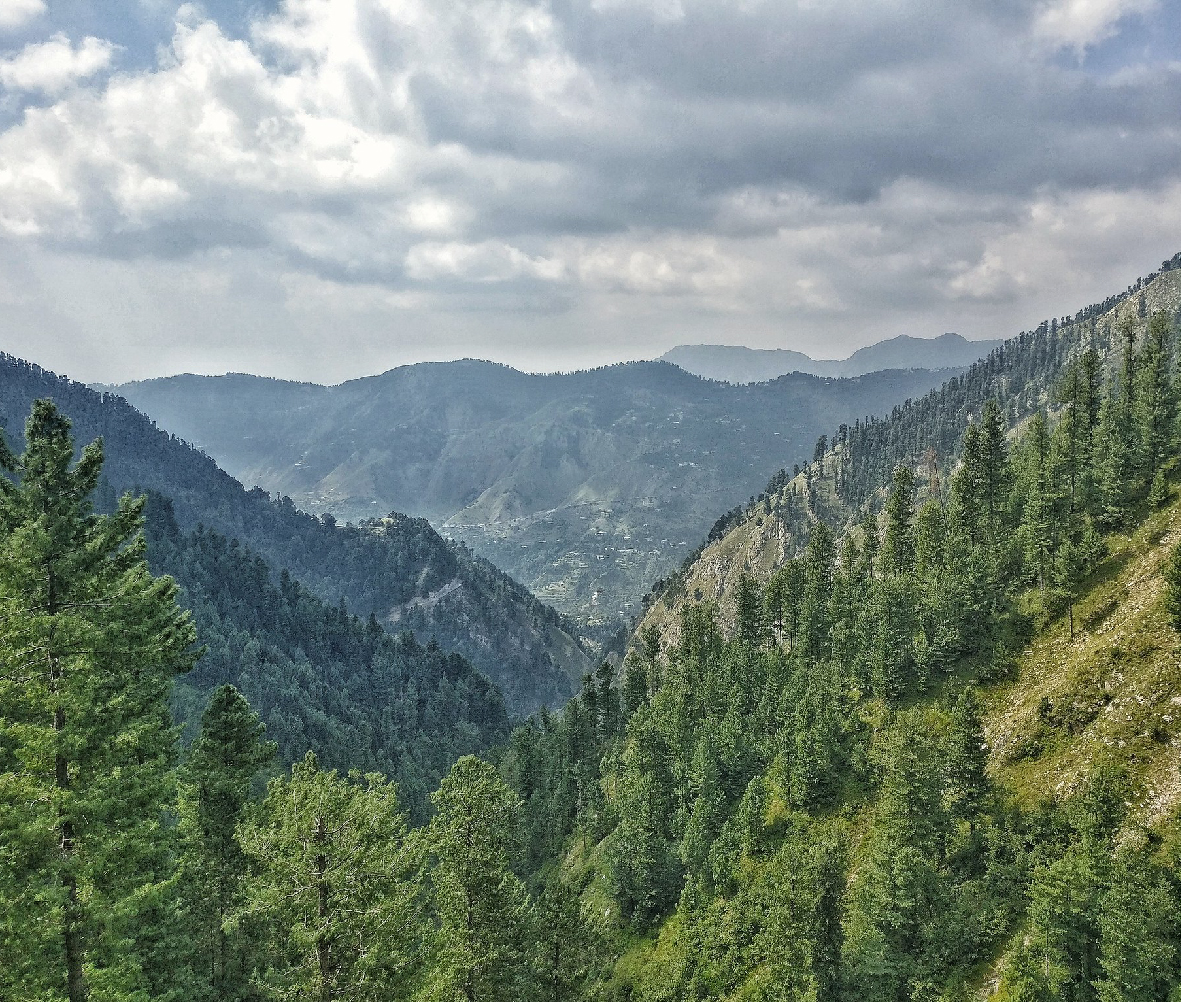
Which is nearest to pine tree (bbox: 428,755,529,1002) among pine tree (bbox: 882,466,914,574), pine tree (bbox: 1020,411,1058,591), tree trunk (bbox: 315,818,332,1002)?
tree trunk (bbox: 315,818,332,1002)

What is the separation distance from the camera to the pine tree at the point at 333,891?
2486 centimetres

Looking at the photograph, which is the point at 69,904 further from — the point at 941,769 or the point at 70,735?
the point at 941,769

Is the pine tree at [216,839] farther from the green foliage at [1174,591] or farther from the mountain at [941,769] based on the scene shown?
the green foliage at [1174,591]

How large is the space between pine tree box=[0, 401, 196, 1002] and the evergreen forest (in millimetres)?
126

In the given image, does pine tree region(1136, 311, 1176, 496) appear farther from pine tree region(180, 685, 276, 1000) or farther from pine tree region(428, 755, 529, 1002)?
pine tree region(180, 685, 276, 1000)

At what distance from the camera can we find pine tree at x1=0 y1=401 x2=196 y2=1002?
21094mm

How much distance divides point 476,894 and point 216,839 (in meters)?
13.8

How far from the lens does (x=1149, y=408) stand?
313 feet

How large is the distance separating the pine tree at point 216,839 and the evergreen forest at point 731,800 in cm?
15

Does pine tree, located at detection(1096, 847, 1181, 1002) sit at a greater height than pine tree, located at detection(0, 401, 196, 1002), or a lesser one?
lesser

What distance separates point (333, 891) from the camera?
25391mm

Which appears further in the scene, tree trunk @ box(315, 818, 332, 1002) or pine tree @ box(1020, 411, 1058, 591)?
pine tree @ box(1020, 411, 1058, 591)

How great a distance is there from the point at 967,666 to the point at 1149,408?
48.5 m

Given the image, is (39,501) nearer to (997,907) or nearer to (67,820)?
(67,820)
